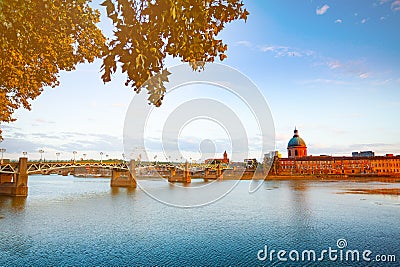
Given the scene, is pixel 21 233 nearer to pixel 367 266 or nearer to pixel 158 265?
pixel 158 265

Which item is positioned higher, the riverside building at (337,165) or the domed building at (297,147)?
the domed building at (297,147)

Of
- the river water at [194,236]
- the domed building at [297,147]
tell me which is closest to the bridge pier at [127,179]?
the river water at [194,236]

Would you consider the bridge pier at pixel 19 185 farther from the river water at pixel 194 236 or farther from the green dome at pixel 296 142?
the green dome at pixel 296 142

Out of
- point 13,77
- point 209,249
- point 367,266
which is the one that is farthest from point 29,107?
point 367,266

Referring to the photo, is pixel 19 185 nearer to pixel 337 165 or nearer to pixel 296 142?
pixel 337 165

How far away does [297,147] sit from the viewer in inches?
7574

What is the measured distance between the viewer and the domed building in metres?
192

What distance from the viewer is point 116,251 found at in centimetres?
2477

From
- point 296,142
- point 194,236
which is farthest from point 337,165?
point 194,236

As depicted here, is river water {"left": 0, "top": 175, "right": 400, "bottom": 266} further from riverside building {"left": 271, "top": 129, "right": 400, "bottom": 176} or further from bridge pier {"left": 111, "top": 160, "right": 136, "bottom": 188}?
riverside building {"left": 271, "top": 129, "right": 400, "bottom": 176}

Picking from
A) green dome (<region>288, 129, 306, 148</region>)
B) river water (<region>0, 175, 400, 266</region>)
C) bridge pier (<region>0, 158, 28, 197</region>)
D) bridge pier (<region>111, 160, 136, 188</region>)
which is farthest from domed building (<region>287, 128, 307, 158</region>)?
bridge pier (<region>0, 158, 28, 197</region>)

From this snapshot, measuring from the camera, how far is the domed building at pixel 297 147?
192375 mm

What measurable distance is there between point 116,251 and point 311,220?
75.1 ft

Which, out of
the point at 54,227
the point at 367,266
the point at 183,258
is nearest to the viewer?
the point at 367,266
